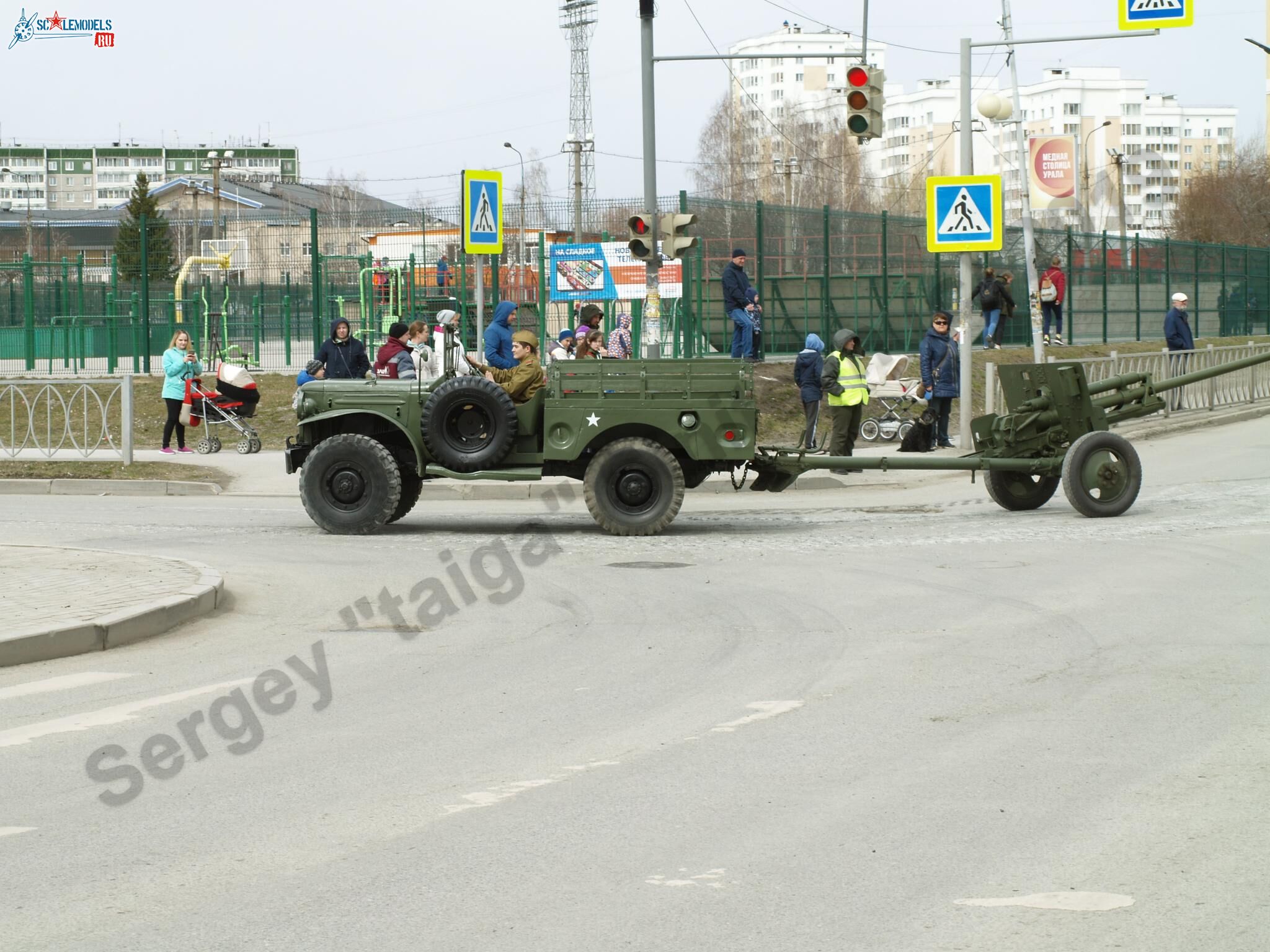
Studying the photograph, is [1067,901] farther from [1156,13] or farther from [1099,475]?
[1156,13]

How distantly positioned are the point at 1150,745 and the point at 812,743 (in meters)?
1.35

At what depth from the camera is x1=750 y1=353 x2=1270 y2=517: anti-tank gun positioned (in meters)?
14.3

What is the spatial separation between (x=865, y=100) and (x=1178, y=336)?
10016 millimetres

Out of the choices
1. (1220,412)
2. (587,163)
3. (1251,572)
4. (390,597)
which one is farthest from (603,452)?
(587,163)

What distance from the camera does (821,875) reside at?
15.8ft

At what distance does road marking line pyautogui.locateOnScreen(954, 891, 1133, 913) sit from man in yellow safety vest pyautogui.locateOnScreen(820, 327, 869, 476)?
14.9 m

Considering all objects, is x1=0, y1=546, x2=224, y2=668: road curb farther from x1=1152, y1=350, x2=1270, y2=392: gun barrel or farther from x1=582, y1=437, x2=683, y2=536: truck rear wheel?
x1=1152, y1=350, x2=1270, y2=392: gun barrel

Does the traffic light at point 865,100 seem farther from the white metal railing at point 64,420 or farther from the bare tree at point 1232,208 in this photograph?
the bare tree at point 1232,208

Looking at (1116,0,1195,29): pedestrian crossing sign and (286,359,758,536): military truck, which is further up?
(1116,0,1195,29): pedestrian crossing sign

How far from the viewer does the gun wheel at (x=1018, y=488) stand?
15375mm

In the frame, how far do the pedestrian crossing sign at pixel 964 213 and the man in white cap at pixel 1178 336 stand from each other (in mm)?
8715

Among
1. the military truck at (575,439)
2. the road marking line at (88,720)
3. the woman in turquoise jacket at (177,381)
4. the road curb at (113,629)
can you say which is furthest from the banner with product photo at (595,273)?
the road marking line at (88,720)

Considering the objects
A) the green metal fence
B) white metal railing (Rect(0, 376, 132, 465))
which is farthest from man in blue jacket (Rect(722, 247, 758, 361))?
white metal railing (Rect(0, 376, 132, 465))

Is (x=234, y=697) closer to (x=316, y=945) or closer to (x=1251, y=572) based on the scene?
(x=316, y=945)
